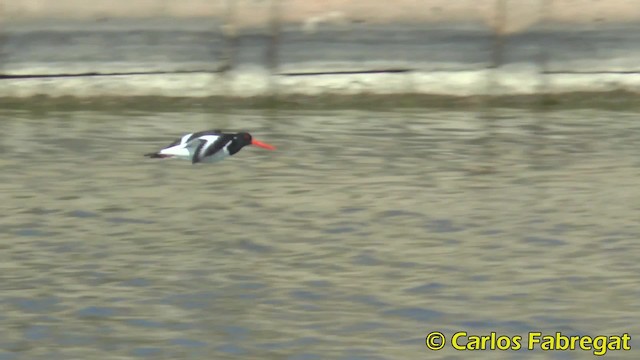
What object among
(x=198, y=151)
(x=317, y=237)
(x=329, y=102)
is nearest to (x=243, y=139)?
(x=198, y=151)

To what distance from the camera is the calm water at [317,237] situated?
7.44m

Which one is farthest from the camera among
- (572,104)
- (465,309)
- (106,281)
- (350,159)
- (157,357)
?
(572,104)

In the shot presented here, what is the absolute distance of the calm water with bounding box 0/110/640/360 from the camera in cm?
744

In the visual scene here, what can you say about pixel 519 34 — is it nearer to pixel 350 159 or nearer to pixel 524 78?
pixel 524 78

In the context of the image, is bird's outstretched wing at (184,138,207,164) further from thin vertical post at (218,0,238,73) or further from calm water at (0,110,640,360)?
thin vertical post at (218,0,238,73)

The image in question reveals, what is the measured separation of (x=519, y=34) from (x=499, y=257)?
5.47 meters

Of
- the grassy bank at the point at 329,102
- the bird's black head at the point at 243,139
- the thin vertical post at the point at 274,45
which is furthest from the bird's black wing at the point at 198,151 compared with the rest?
the thin vertical post at the point at 274,45

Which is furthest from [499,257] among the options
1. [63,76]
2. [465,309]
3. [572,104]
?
[63,76]

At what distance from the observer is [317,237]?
920 centimetres

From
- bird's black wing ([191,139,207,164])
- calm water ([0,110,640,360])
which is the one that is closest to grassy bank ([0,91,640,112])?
calm water ([0,110,640,360])

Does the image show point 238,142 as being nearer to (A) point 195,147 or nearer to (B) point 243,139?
(B) point 243,139

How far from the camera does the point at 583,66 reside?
1388 centimetres

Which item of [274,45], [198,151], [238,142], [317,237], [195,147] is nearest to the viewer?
[317,237]

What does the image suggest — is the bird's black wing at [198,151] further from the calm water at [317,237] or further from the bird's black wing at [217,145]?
the calm water at [317,237]
